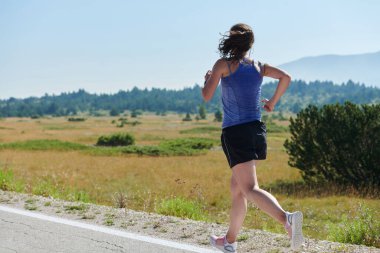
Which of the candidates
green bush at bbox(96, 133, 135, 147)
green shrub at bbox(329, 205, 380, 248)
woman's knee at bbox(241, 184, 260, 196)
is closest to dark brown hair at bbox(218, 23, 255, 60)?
woman's knee at bbox(241, 184, 260, 196)

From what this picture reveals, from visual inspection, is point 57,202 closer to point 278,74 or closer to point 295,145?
point 278,74

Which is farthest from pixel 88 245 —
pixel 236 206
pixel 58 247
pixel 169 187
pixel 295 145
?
pixel 295 145

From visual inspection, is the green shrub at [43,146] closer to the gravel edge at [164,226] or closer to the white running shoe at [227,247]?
the gravel edge at [164,226]

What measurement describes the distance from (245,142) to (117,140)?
46288mm

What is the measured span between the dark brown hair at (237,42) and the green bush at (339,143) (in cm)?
1620

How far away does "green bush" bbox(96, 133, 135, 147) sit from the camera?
4941cm

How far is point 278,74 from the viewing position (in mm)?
4031

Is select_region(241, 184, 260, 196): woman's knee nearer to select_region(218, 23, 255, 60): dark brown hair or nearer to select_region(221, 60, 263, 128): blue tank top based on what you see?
select_region(221, 60, 263, 128): blue tank top

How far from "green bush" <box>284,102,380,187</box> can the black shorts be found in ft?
52.6

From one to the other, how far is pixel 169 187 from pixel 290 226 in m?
16.6

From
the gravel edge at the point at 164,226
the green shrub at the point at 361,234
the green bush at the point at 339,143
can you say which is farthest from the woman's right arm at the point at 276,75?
the green bush at the point at 339,143

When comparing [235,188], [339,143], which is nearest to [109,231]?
[235,188]

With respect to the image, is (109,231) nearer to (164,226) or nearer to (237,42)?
(164,226)

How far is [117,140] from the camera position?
49562 mm
